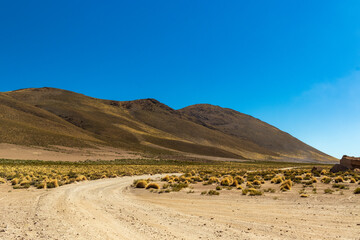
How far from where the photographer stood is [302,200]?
48.8ft

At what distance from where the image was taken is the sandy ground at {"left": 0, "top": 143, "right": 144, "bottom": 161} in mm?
68113

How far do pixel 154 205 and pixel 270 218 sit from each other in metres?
6.12

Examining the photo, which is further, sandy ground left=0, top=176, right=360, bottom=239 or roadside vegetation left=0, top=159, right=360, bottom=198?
roadside vegetation left=0, top=159, right=360, bottom=198

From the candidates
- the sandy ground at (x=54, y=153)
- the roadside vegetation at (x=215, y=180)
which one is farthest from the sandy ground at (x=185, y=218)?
the sandy ground at (x=54, y=153)

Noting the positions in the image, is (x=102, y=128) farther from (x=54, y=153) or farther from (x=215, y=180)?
(x=215, y=180)

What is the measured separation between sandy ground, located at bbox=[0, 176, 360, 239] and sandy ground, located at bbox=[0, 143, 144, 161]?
59.3 m

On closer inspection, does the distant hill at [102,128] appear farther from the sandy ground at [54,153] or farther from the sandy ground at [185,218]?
the sandy ground at [185,218]

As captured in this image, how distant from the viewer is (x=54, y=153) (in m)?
76.6

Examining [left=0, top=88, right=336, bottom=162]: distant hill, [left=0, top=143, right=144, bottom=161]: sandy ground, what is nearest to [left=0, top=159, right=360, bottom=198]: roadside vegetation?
[left=0, top=143, right=144, bottom=161]: sandy ground

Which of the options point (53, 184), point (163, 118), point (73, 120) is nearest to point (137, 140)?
point (73, 120)

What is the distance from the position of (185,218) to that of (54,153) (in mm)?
75661

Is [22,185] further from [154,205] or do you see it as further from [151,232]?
[151,232]

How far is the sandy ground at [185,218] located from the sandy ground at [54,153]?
59292mm

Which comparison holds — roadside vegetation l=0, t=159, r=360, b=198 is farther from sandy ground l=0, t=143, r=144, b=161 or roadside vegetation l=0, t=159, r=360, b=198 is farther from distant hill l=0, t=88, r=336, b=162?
distant hill l=0, t=88, r=336, b=162
